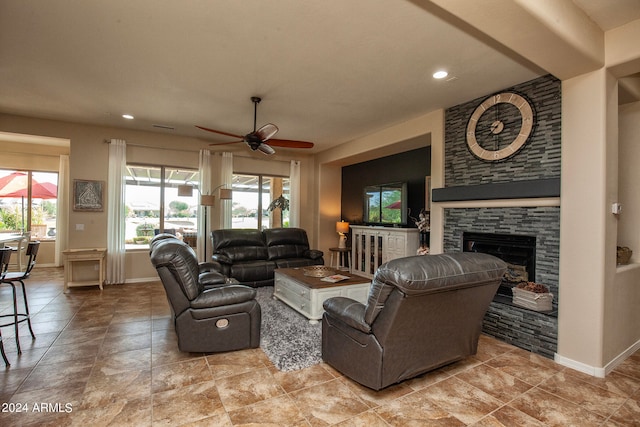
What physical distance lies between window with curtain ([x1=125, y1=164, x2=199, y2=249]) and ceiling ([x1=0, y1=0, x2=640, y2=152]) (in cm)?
157

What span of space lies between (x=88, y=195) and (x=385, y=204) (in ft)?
18.2

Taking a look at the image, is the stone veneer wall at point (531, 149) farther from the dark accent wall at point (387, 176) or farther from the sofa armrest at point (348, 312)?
the sofa armrest at point (348, 312)

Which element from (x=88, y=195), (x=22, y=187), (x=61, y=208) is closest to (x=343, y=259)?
(x=88, y=195)

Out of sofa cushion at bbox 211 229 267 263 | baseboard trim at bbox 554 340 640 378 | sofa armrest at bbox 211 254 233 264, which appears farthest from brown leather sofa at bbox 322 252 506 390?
sofa cushion at bbox 211 229 267 263

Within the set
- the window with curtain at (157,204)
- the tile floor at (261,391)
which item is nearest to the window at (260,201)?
the window with curtain at (157,204)

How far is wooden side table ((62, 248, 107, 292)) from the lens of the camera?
16.2 ft

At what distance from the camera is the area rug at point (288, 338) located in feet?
8.90

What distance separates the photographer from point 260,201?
7281mm

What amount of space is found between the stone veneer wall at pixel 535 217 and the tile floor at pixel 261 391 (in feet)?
0.81

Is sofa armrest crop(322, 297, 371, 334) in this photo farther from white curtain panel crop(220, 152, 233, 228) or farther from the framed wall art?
the framed wall art

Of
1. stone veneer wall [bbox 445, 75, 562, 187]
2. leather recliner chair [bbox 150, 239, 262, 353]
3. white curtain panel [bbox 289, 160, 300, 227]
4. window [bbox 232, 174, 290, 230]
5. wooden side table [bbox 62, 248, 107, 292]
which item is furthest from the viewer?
white curtain panel [bbox 289, 160, 300, 227]

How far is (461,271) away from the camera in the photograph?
2061mm

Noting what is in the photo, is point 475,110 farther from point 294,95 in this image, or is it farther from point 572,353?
point 572,353

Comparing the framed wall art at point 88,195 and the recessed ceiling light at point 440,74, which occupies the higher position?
the recessed ceiling light at point 440,74
